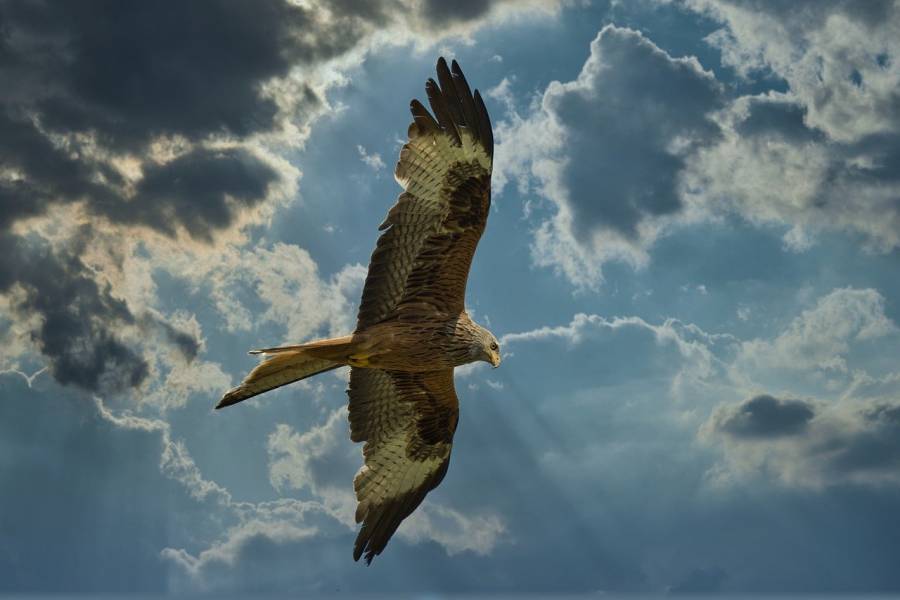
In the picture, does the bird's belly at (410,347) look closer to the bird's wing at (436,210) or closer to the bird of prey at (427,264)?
the bird of prey at (427,264)

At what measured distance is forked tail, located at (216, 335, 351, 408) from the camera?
1095 centimetres

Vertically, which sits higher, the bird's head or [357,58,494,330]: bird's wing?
[357,58,494,330]: bird's wing

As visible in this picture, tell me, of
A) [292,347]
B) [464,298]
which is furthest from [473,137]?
[292,347]

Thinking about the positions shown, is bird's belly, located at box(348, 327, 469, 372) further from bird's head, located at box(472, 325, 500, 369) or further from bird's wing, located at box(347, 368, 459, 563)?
bird's wing, located at box(347, 368, 459, 563)

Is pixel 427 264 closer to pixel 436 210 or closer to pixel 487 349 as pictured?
pixel 436 210

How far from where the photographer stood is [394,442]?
12.9 meters

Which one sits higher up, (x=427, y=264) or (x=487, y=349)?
(x=427, y=264)

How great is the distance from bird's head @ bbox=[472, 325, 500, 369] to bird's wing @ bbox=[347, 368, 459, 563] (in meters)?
1.19

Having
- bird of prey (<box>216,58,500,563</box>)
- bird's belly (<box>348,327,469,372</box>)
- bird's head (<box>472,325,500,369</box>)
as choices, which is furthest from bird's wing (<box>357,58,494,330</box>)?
bird's head (<box>472,325,500,369</box>)

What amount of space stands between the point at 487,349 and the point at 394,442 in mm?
2312

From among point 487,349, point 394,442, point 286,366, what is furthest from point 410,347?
point 394,442

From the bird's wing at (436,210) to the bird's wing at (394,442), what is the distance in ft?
4.08

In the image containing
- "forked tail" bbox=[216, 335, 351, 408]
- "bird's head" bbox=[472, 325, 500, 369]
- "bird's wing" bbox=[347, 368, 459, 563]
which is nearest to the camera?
"forked tail" bbox=[216, 335, 351, 408]

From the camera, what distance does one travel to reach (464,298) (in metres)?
11.8
